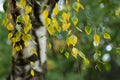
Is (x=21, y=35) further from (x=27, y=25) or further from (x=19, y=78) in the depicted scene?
(x=19, y=78)

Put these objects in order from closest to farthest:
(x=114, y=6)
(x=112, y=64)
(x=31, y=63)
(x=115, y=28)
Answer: (x=31, y=63) < (x=114, y=6) < (x=115, y=28) < (x=112, y=64)

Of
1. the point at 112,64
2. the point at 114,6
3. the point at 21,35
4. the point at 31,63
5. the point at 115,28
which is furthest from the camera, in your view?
the point at 112,64

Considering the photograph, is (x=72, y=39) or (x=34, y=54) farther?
(x=34, y=54)

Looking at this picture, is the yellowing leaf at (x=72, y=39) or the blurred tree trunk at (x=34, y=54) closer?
the yellowing leaf at (x=72, y=39)

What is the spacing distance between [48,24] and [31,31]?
2.97 ft

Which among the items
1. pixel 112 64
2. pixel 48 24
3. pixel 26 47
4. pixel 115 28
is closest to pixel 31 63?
pixel 26 47

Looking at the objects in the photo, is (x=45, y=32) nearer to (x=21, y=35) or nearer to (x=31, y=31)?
(x=31, y=31)

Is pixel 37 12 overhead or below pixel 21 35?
overhead

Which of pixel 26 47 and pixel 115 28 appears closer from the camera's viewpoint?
pixel 26 47

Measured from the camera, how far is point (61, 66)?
11062mm

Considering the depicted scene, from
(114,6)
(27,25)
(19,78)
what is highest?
(114,6)

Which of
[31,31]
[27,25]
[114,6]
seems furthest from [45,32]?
[114,6]

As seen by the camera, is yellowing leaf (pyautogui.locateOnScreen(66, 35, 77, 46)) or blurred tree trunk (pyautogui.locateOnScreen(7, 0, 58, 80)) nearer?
yellowing leaf (pyautogui.locateOnScreen(66, 35, 77, 46))

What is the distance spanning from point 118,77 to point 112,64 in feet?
5.22
